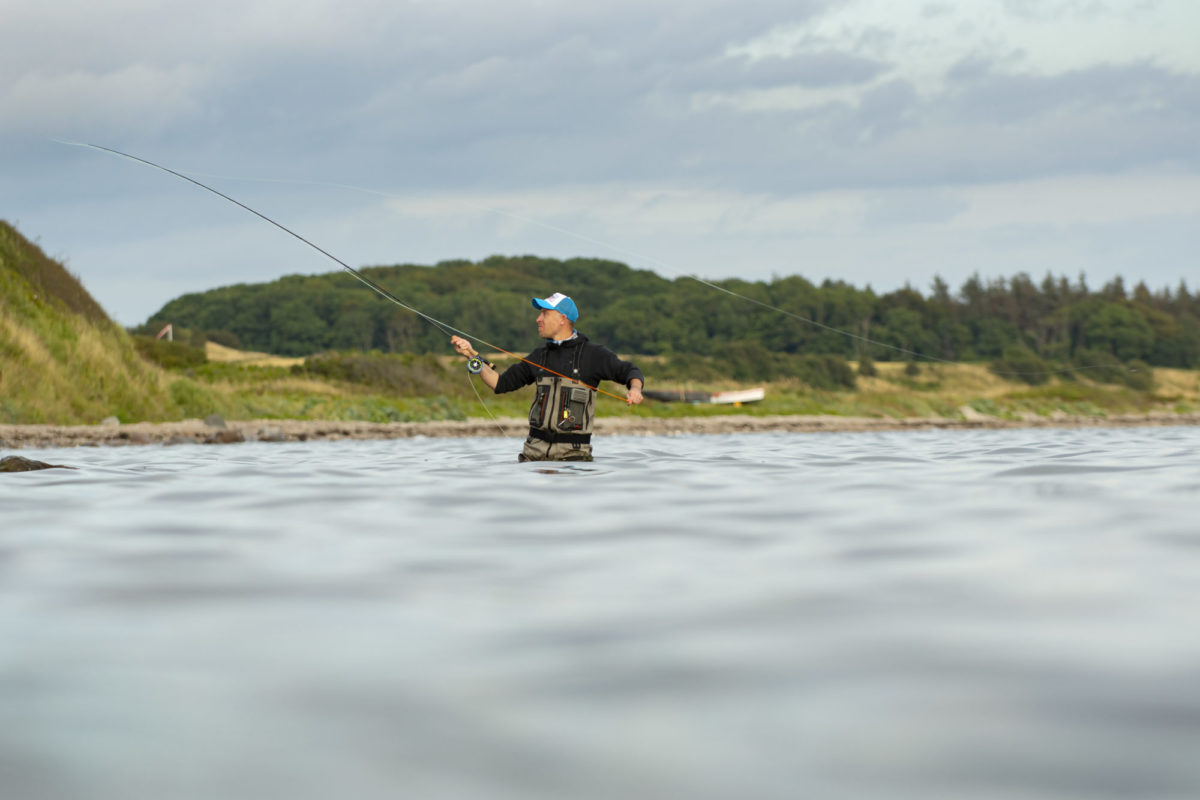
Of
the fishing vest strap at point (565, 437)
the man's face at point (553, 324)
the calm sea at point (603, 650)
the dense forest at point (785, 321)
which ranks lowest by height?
the calm sea at point (603, 650)

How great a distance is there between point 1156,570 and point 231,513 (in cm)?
487

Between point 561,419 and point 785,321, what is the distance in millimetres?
62269

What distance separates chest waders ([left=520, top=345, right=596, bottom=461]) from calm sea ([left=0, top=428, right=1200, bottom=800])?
2761 millimetres

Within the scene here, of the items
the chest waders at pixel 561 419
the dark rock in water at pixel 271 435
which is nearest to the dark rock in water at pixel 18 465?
the chest waders at pixel 561 419

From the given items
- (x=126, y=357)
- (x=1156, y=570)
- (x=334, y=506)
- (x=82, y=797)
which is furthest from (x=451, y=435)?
(x=82, y=797)

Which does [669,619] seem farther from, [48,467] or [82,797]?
[48,467]

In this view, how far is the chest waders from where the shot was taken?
946 centimetres

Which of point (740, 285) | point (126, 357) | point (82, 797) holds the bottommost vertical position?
point (82, 797)

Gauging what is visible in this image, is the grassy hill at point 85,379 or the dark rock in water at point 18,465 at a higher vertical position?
the grassy hill at point 85,379

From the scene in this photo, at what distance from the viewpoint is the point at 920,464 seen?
32.2 feet

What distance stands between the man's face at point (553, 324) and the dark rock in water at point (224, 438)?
7015 mm

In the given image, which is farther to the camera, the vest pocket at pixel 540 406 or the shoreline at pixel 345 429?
the shoreline at pixel 345 429

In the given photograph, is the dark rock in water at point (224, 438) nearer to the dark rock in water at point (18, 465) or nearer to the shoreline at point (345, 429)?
the shoreline at point (345, 429)

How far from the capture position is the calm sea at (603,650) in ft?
7.64
